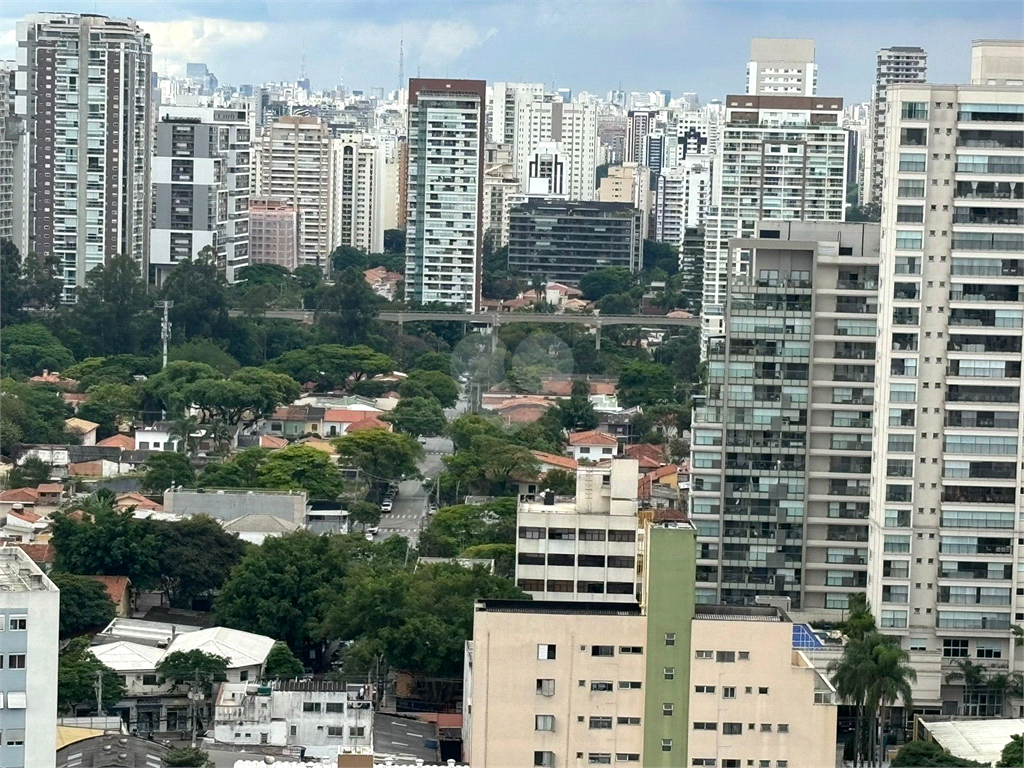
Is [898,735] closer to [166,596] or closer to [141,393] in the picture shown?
[166,596]

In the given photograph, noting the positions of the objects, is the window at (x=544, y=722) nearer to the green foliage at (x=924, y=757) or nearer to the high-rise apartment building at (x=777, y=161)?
the green foliage at (x=924, y=757)

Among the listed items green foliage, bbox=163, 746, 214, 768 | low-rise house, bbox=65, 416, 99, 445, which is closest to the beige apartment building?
green foliage, bbox=163, 746, 214, 768

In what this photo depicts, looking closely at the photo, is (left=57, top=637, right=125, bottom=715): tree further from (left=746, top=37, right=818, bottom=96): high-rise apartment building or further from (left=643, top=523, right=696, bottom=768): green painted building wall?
(left=746, top=37, right=818, bottom=96): high-rise apartment building

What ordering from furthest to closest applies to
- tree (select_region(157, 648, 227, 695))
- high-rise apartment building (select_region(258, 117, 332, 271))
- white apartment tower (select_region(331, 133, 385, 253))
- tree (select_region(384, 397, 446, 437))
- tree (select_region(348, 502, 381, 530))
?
white apartment tower (select_region(331, 133, 385, 253))
high-rise apartment building (select_region(258, 117, 332, 271))
tree (select_region(384, 397, 446, 437))
tree (select_region(348, 502, 381, 530))
tree (select_region(157, 648, 227, 695))

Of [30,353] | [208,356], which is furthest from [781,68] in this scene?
[30,353]

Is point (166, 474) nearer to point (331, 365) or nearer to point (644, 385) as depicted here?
point (331, 365)
